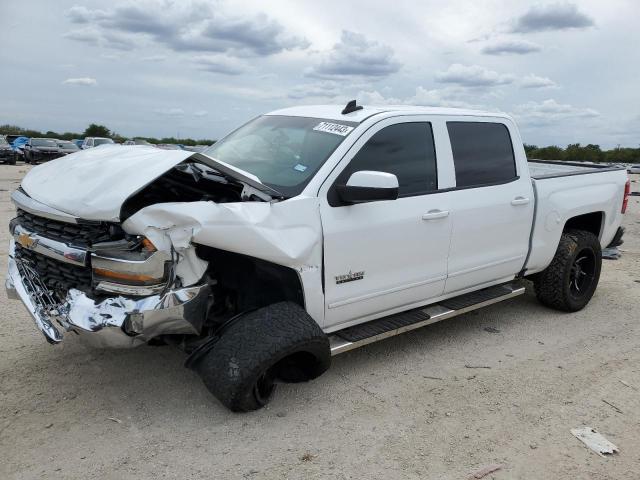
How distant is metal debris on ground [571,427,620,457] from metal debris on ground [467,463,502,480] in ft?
2.08

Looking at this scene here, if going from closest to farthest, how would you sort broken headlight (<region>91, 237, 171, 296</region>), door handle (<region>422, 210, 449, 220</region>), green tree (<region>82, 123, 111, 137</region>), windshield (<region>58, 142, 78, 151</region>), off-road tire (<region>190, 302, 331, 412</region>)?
broken headlight (<region>91, 237, 171, 296</region>)
off-road tire (<region>190, 302, 331, 412</region>)
door handle (<region>422, 210, 449, 220</region>)
windshield (<region>58, 142, 78, 151</region>)
green tree (<region>82, 123, 111, 137</region>)

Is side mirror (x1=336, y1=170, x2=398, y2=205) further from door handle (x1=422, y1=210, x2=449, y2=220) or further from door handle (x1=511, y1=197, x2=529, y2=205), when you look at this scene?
door handle (x1=511, y1=197, x2=529, y2=205)

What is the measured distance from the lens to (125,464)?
300 centimetres

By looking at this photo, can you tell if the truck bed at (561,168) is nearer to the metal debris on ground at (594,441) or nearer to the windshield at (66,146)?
the metal debris on ground at (594,441)

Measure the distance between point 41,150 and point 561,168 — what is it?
2940 centimetres

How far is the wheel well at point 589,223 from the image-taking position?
5.89 metres

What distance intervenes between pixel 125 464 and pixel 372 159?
2400 mm

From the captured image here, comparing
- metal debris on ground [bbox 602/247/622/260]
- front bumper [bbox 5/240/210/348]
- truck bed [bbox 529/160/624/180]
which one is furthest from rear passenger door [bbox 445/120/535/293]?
front bumper [bbox 5/240/210/348]

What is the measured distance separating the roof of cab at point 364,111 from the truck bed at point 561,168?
3.26 feet

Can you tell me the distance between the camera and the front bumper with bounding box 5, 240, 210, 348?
3119mm

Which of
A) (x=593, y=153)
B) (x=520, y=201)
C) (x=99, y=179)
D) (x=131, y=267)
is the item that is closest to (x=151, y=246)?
(x=131, y=267)

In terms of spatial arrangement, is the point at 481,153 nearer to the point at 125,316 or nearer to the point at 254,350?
the point at 254,350

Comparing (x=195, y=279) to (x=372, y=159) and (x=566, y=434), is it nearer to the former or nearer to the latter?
(x=372, y=159)

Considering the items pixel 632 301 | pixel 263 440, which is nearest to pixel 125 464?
pixel 263 440
